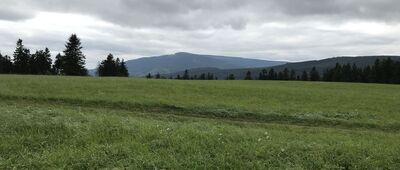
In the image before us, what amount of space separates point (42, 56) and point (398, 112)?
93.2 metres

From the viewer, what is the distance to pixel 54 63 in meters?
109

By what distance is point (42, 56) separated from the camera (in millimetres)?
106812

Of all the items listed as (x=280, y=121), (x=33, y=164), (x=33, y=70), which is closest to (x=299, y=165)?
(x=33, y=164)

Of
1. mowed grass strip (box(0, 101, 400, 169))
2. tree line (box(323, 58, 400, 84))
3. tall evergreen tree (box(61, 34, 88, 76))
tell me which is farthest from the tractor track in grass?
tree line (box(323, 58, 400, 84))

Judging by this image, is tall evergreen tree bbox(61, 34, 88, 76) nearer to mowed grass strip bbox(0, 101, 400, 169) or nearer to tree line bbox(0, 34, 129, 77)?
tree line bbox(0, 34, 129, 77)

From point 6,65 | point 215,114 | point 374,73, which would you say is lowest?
point 215,114

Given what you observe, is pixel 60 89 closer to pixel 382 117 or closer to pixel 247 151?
pixel 382 117

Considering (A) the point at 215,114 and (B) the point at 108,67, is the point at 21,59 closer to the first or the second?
(B) the point at 108,67

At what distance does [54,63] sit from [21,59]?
7328mm

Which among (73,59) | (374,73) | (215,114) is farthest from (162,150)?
(374,73)

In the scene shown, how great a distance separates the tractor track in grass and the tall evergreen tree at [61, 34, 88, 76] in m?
74.8

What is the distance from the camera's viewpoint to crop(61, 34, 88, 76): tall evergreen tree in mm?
99812

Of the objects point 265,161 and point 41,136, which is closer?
point 265,161

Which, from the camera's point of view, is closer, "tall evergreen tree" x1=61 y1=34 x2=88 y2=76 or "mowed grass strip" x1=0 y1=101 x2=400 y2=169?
"mowed grass strip" x1=0 y1=101 x2=400 y2=169
